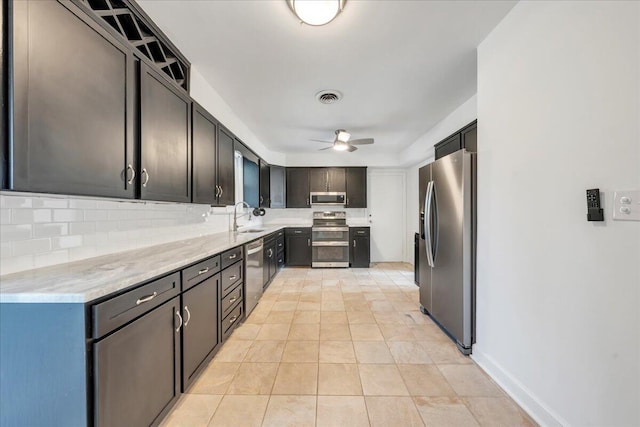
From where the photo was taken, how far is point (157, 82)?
67.0 inches

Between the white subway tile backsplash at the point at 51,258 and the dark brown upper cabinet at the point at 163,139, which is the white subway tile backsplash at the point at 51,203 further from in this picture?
the dark brown upper cabinet at the point at 163,139

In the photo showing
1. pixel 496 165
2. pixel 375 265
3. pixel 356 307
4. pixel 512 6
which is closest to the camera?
pixel 512 6

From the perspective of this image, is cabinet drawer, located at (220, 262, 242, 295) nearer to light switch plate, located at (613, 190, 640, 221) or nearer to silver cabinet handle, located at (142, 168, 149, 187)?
silver cabinet handle, located at (142, 168, 149, 187)

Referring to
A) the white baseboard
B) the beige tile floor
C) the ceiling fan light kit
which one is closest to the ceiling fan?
the ceiling fan light kit

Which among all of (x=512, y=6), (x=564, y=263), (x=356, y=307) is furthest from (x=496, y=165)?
(x=356, y=307)

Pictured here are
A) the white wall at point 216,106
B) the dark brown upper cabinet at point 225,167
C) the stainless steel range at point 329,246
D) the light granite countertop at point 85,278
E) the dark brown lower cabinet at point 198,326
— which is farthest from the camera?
the stainless steel range at point 329,246

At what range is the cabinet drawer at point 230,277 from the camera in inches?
86.7

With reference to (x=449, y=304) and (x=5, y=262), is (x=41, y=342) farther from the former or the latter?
(x=449, y=304)

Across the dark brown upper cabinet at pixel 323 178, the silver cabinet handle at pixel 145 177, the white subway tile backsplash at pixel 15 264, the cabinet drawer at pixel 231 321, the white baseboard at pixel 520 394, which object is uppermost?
the dark brown upper cabinet at pixel 323 178

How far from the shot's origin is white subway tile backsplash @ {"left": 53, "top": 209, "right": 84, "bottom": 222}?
1385mm

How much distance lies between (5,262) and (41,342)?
512 millimetres

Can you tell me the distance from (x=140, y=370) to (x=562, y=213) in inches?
90.0

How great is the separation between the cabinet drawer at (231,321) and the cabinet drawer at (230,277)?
253mm

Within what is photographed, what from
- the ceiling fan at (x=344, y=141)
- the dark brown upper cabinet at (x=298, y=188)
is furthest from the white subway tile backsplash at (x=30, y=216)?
the dark brown upper cabinet at (x=298, y=188)
